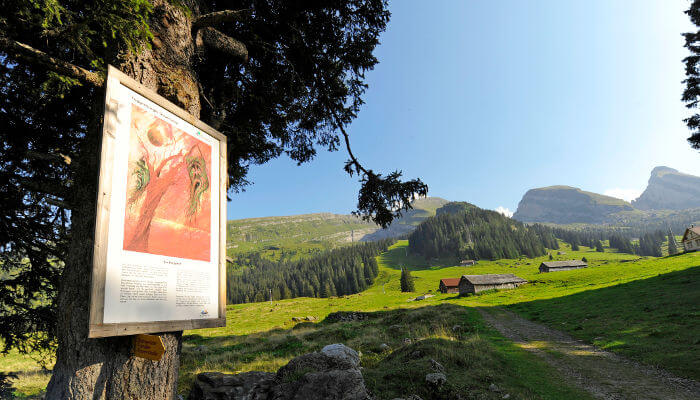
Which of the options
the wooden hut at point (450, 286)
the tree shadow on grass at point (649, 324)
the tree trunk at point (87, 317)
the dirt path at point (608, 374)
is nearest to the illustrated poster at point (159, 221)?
the tree trunk at point (87, 317)

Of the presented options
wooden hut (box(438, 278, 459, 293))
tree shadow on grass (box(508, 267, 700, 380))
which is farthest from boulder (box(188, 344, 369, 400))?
wooden hut (box(438, 278, 459, 293))

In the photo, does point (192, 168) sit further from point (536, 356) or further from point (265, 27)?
point (536, 356)

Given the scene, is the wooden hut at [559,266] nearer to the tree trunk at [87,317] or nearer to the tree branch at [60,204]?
the tree trunk at [87,317]

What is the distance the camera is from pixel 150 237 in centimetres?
329

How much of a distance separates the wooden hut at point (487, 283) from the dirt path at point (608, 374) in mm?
65799

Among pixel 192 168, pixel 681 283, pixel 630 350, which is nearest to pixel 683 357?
pixel 630 350

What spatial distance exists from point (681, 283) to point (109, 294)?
44.3 m

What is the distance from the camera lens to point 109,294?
280 centimetres

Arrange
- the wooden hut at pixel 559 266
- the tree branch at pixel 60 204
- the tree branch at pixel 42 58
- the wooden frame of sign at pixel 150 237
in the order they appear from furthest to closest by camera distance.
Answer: the wooden hut at pixel 559 266 → the tree branch at pixel 60 204 → the tree branch at pixel 42 58 → the wooden frame of sign at pixel 150 237

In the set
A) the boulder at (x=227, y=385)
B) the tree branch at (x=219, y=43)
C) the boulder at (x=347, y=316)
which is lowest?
the boulder at (x=347, y=316)

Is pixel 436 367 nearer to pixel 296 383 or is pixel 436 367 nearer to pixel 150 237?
pixel 296 383

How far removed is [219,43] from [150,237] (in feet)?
13.1

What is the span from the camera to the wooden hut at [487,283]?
77.9 metres

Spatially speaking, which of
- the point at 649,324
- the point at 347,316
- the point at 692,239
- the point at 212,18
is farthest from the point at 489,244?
the point at 212,18
